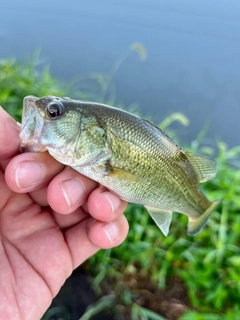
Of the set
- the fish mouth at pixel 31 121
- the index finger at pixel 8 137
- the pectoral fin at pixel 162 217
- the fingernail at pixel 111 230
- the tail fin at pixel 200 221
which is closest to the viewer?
the fish mouth at pixel 31 121

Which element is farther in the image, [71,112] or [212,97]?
[212,97]

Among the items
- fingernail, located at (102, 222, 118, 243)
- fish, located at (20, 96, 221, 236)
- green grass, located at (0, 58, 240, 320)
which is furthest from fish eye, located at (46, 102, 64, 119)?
green grass, located at (0, 58, 240, 320)

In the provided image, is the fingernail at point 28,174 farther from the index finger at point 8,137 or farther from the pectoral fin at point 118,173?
the pectoral fin at point 118,173

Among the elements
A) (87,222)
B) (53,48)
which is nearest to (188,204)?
(87,222)

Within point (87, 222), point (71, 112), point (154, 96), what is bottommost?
point (154, 96)

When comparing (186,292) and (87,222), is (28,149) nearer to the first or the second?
(87,222)

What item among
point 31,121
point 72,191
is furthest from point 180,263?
point 31,121

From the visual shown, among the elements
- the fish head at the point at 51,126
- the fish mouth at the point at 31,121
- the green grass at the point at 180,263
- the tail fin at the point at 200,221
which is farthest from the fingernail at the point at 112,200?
the green grass at the point at 180,263

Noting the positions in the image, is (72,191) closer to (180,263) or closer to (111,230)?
(111,230)
